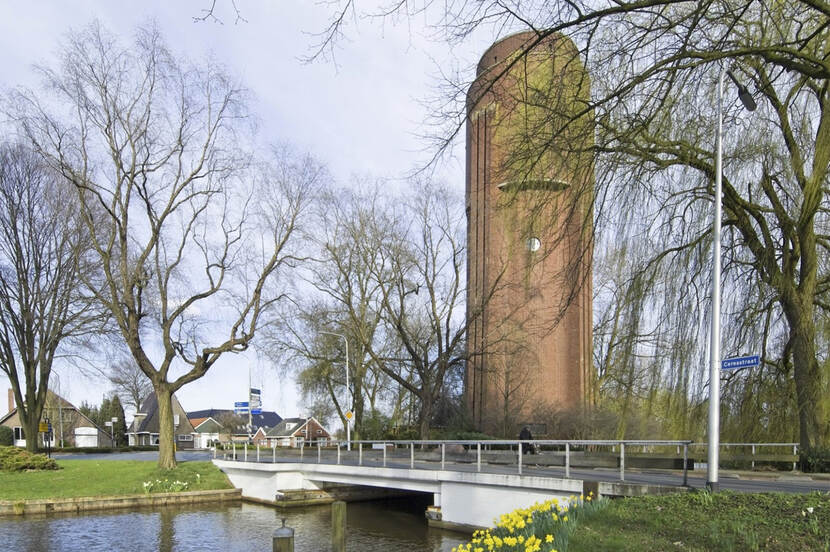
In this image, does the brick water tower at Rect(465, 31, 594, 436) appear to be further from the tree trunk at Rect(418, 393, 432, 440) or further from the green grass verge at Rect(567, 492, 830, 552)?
the tree trunk at Rect(418, 393, 432, 440)

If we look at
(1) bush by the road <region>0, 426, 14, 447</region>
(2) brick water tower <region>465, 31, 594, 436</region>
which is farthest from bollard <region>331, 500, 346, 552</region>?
(1) bush by the road <region>0, 426, 14, 447</region>

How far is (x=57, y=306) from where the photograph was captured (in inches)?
1287

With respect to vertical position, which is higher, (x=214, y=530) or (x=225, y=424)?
(x=214, y=530)

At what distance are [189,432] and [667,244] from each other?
3245 inches

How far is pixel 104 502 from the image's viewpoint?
2370cm

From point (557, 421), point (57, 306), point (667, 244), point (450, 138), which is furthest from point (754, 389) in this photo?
point (57, 306)

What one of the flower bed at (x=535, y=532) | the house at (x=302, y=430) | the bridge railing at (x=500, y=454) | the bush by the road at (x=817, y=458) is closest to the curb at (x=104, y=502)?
the bridge railing at (x=500, y=454)

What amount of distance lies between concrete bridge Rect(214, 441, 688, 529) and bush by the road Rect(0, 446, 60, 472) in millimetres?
6581

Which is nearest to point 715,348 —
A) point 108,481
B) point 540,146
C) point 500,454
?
point 540,146

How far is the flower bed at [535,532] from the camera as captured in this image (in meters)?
6.84

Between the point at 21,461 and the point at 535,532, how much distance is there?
2608 cm

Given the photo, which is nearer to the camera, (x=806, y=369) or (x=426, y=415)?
(x=806, y=369)

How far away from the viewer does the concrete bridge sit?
584 inches

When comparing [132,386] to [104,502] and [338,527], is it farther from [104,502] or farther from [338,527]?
[338,527]
